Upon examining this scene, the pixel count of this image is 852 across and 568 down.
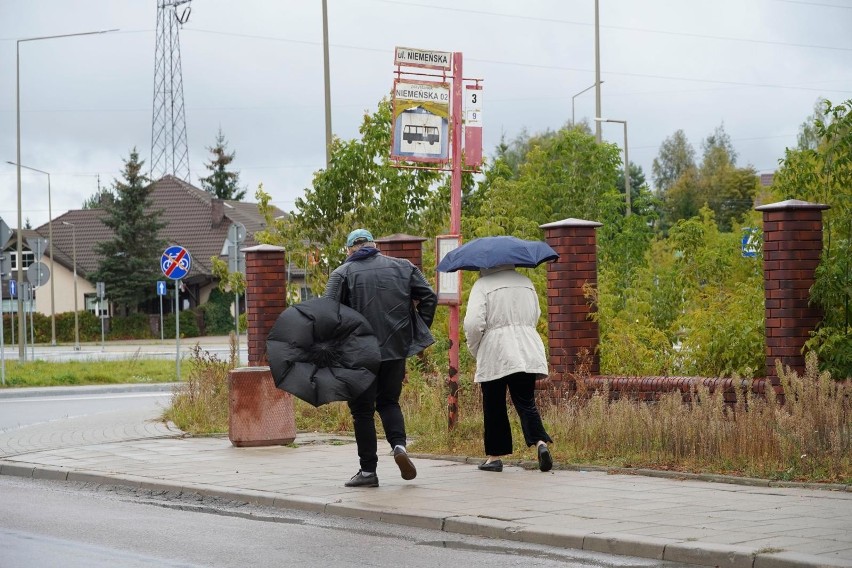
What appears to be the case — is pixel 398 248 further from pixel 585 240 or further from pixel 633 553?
pixel 633 553

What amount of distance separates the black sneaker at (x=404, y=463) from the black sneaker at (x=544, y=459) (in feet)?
3.60

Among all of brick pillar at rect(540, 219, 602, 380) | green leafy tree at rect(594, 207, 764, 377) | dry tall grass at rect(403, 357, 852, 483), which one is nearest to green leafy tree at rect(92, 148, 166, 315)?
green leafy tree at rect(594, 207, 764, 377)

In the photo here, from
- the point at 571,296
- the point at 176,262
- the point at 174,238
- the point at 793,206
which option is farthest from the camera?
the point at 174,238

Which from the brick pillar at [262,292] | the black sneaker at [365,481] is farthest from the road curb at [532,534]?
the brick pillar at [262,292]

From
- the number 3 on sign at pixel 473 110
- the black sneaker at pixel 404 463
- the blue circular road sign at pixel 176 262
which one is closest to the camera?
the black sneaker at pixel 404 463

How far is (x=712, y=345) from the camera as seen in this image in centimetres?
1373

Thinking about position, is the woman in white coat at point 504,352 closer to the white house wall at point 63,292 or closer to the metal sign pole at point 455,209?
the metal sign pole at point 455,209

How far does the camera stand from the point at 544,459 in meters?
11.0

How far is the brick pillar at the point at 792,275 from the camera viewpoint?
41.6ft

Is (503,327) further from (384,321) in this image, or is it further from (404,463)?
(404,463)

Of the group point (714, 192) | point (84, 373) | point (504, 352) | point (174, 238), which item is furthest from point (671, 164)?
point (504, 352)

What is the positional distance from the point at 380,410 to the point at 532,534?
2929mm

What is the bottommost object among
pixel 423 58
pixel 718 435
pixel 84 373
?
pixel 84 373

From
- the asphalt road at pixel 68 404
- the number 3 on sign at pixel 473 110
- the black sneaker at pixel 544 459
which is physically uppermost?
the number 3 on sign at pixel 473 110
